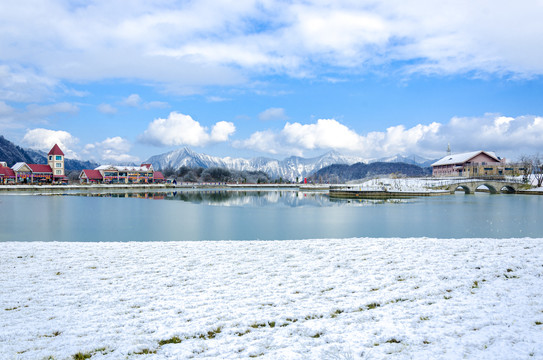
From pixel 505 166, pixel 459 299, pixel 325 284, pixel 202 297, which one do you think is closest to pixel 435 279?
pixel 459 299

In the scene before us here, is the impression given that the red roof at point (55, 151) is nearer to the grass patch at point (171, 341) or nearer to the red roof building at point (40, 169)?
the red roof building at point (40, 169)

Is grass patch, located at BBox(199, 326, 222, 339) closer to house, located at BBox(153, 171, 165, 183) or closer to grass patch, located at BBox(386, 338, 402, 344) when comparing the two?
grass patch, located at BBox(386, 338, 402, 344)

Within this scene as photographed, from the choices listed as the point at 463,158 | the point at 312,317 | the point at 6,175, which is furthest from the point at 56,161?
the point at 463,158

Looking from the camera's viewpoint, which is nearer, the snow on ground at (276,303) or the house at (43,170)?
the snow on ground at (276,303)

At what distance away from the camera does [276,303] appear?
6.62 m

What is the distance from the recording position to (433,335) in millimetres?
5020

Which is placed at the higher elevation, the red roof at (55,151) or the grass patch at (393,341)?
the red roof at (55,151)

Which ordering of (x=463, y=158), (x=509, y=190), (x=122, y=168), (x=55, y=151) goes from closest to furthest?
(x=509, y=190) < (x=463, y=158) < (x=55, y=151) < (x=122, y=168)

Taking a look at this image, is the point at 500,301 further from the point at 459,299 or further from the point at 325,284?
the point at 325,284

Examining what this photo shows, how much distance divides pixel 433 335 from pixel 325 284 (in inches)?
119

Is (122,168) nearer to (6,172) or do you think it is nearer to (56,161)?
(56,161)

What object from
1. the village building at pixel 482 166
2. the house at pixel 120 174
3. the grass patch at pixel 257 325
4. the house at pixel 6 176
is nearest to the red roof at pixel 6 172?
the house at pixel 6 176

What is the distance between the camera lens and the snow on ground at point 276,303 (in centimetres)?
483

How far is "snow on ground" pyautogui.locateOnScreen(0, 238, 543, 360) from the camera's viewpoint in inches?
190
